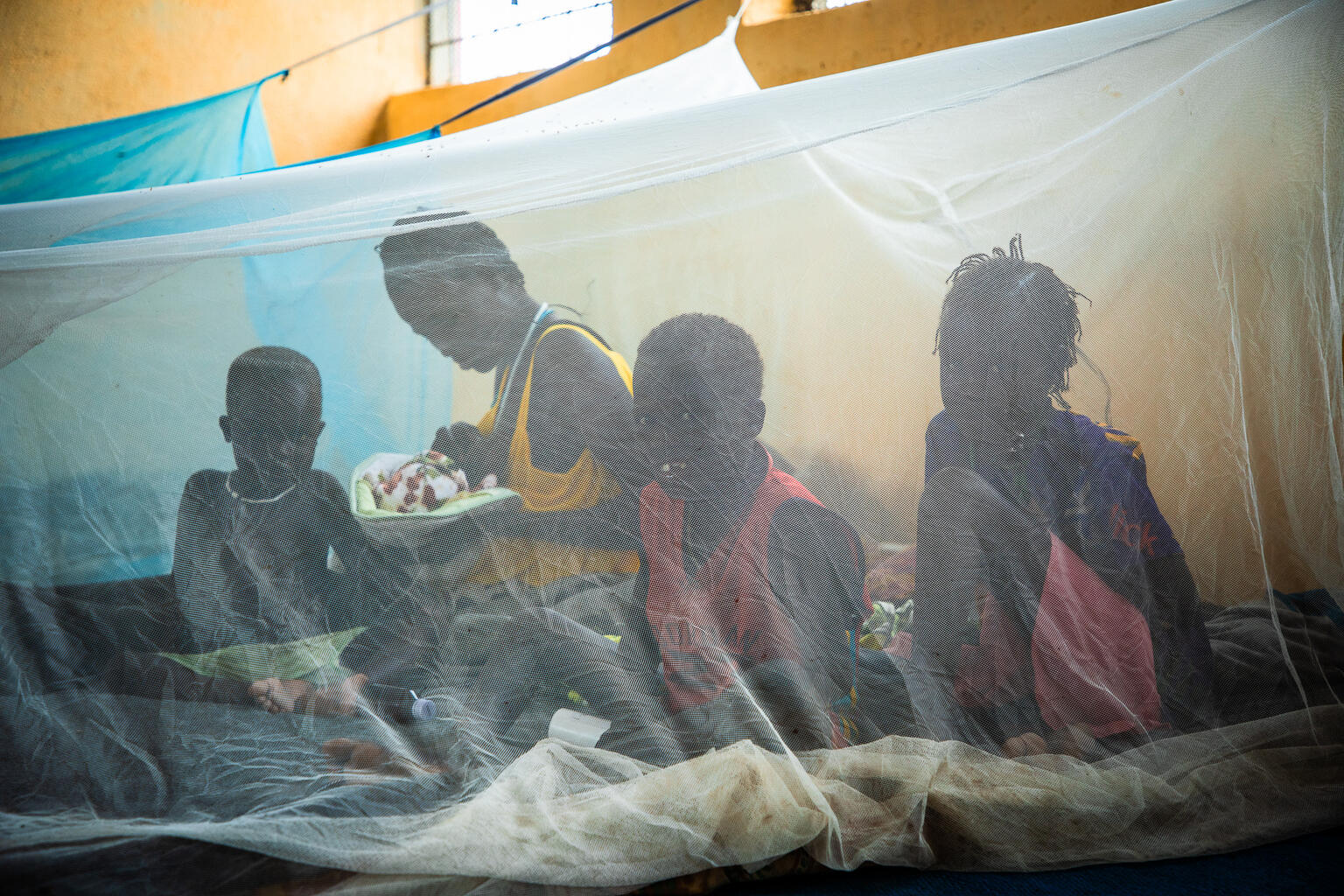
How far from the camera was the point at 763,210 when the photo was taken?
122 centimetres

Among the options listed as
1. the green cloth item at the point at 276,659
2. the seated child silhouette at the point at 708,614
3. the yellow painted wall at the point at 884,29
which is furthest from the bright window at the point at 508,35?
the green cloth item at the point at 276,659

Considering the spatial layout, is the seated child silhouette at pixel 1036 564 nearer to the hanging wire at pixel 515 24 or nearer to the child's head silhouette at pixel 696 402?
the child's head silhouette at pixel 696 402

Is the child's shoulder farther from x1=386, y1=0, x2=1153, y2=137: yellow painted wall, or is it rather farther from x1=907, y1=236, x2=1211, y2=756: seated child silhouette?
x1=386, y1=0, x2=1153, y2=137: yellow painted wall

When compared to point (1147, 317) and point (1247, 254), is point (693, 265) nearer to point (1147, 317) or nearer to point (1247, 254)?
point (1147, 317)

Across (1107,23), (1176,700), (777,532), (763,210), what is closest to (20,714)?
(777,532)

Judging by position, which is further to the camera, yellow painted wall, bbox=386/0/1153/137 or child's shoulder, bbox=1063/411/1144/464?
yellow painted wall, bbox=386/0/1153/137

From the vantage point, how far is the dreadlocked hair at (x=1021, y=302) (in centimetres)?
114

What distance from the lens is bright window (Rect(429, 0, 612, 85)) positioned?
357cm

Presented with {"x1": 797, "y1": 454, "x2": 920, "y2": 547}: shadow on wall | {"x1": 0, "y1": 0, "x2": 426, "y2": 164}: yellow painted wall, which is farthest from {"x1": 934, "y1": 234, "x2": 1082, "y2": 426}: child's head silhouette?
{"x1": 0, "y1": 0, "x2": 426, "y2": 164}: yellow painted wall

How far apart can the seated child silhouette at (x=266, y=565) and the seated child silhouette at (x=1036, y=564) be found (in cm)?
77

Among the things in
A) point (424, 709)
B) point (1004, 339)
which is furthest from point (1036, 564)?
point (424, 709)

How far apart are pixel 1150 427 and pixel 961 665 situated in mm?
427

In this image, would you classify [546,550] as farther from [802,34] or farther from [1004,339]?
[802,34]

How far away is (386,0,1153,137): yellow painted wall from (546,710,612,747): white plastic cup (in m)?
2.28
